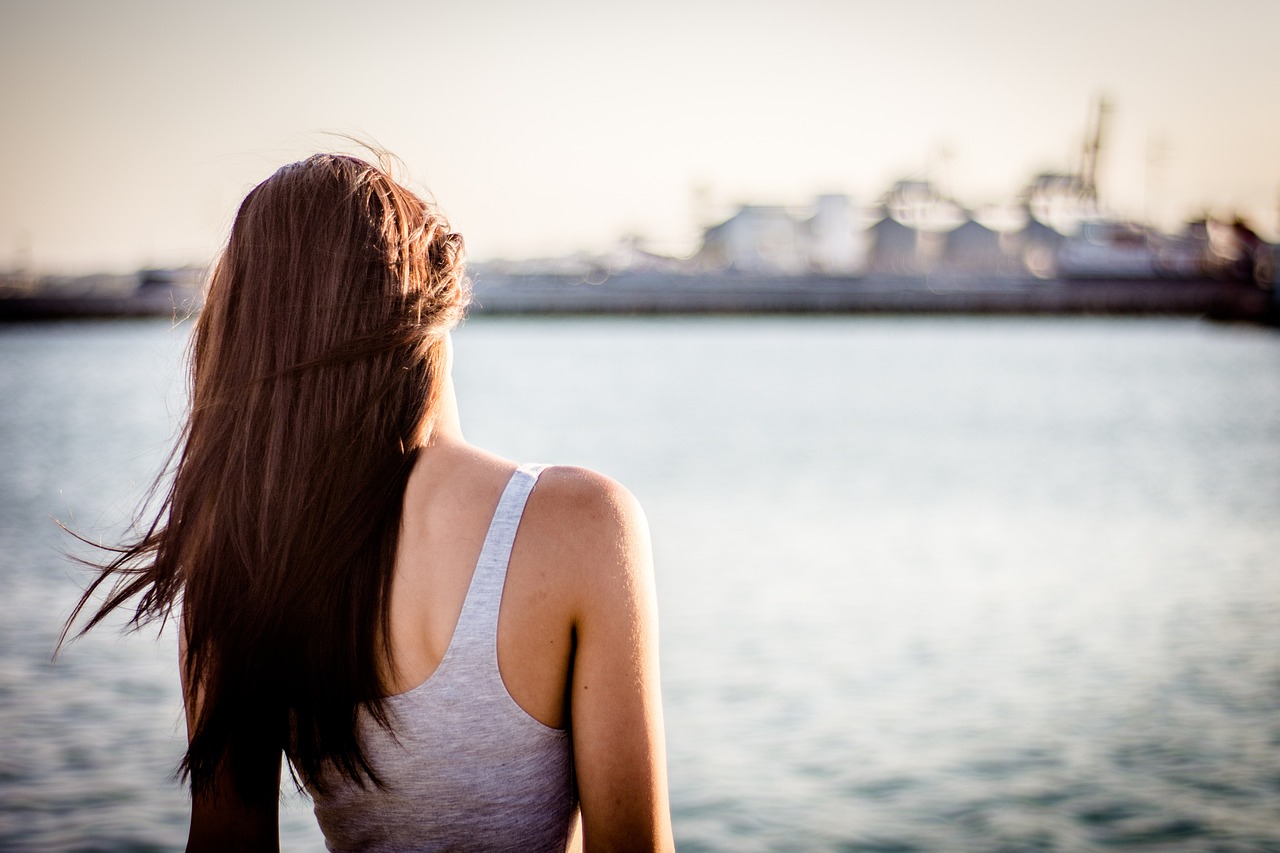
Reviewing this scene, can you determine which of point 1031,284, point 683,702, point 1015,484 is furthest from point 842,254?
point 683,702

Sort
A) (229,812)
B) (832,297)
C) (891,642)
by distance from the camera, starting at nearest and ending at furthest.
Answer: (229,812), (891,642), (832,297)

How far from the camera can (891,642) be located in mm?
6965

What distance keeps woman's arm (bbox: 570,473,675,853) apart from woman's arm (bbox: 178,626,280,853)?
448 millimetres

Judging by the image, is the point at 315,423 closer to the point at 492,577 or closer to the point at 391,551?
the point at 391,551

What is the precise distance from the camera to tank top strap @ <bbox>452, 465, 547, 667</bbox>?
116cm

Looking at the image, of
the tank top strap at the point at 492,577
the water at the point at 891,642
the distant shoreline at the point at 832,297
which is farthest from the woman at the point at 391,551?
the distant shoreline at the point at 832,297

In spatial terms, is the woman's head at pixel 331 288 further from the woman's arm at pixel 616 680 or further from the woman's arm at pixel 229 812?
the woman's arm at pixel 229 812

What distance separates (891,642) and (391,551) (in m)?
6.24

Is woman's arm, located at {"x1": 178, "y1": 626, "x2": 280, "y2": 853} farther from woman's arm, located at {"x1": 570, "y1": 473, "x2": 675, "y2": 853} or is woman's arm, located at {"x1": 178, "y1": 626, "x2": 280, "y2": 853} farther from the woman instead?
woman's arm, located at {"x1": 570, "y1": 473, "x2": 675, "y2": 853}

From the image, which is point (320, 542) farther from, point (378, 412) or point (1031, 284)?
point (1031, 284)

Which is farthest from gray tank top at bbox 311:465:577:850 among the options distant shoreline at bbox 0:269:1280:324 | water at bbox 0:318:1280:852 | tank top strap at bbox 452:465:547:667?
distant shoreline at bbox 0:269:1280:324

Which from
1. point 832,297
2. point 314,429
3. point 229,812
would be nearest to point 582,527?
point 314,429

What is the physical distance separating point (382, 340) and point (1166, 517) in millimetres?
12175

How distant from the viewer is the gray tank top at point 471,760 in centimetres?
118
